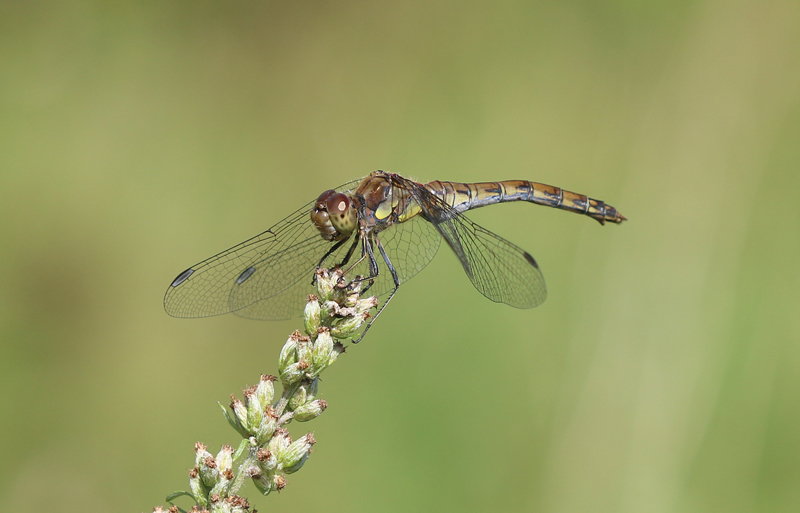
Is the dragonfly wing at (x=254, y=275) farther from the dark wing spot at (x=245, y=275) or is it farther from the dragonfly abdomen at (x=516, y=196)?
the dragonfly abdomen at (x=516, y=196)

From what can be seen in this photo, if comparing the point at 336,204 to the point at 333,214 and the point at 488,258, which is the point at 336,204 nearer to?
the point at 333,214

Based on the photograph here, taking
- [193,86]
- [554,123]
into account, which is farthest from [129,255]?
[554,123]

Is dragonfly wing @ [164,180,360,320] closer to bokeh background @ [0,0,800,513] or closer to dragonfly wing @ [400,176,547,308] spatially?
dragonfly wing @ [400,176,547,308]

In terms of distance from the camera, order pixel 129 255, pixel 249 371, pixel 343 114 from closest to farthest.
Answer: pixel 249 371 < pixel 129 255 < pixel 343 114

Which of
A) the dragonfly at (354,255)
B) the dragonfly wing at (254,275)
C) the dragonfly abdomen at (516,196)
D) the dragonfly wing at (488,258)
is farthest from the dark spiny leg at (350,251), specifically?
the dragonfly abdomen at (516,196)

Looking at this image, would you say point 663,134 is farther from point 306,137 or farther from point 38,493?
point 38,493

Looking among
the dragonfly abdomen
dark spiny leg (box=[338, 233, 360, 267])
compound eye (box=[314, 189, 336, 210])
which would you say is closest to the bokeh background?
the dragonfly abdomen
